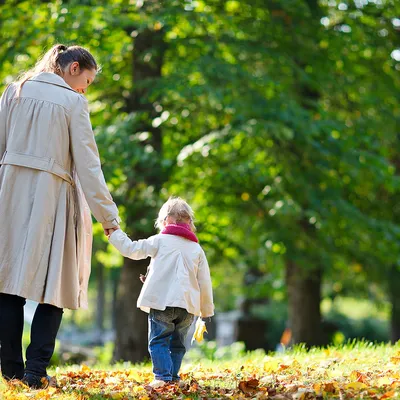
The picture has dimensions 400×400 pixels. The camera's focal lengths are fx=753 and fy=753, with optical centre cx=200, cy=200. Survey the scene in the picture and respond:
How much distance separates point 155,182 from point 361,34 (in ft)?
13.6

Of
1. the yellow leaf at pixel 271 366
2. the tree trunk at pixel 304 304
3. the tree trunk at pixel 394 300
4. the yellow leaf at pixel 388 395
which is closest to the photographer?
the yellow leaf at pixel 388 395

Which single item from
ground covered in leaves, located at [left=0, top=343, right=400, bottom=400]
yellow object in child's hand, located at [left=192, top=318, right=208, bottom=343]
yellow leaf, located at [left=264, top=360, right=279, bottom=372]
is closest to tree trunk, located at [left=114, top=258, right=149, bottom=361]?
ground covered in leaves, located at [left=0, top=343, right=400, bottom=400]

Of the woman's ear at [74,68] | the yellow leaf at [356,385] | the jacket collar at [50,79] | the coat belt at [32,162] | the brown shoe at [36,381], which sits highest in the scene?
the woman's ear at [74,68]

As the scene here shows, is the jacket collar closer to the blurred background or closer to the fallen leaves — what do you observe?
the fallen leaves

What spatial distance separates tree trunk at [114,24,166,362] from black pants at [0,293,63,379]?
5.48 metres

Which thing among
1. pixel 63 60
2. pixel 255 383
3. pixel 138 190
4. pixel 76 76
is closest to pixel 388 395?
pixel 255 383

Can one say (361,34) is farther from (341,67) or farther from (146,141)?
(146,141)

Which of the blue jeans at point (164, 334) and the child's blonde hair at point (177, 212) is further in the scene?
the child's blonde hair at point (177, 212)

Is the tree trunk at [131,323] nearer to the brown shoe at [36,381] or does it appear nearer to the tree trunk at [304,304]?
the tree trunk at [304,304]

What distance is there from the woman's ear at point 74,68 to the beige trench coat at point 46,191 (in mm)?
116

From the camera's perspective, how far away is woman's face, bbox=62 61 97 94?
15.6 ft

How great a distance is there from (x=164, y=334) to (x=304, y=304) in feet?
30.2

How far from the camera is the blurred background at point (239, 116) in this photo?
9.60 metres

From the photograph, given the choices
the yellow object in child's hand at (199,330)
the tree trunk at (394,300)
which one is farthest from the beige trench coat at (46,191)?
the tree trunk at (394,300)
